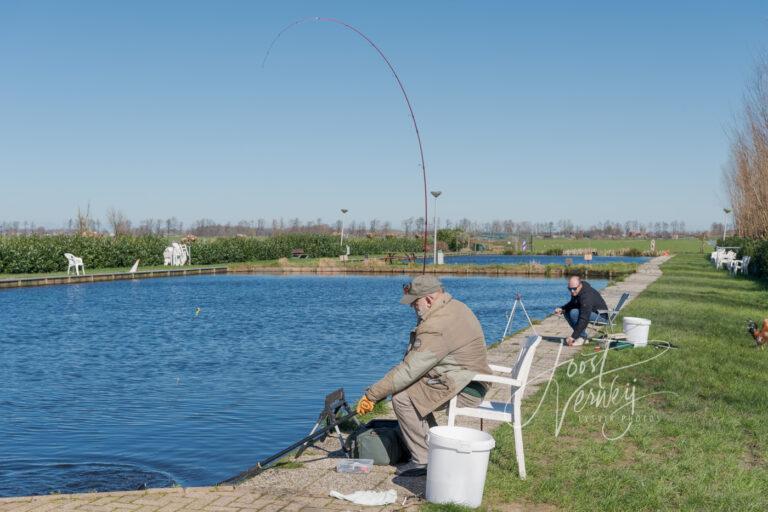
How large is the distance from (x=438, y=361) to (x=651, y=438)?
8.05 feet

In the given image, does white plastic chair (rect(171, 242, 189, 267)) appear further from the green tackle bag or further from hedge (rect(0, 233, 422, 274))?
the green tackle bag

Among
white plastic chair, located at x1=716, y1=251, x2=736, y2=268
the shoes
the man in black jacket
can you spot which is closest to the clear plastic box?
the shoes

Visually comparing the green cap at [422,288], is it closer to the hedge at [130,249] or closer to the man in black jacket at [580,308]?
the man in black jacket at [580,308]

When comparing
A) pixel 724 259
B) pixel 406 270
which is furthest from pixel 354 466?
pixel 406 270

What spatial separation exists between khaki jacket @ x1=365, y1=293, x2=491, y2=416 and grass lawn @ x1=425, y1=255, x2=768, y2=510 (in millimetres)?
773

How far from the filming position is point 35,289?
29.7 m

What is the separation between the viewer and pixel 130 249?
44.5 m

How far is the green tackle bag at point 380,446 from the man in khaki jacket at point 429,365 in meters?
0.20

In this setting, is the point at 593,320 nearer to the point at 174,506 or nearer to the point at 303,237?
the point at 174,506

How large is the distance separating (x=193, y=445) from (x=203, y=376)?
4.37 m

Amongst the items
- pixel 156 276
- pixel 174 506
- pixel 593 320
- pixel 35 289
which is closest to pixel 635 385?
pixel 593 320

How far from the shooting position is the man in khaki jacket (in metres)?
5.64

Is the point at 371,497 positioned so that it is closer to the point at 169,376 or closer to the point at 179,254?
the point at 169,376

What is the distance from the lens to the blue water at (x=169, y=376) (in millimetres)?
8172
